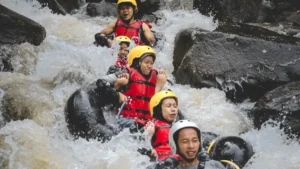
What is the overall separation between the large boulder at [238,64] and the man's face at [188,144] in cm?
383

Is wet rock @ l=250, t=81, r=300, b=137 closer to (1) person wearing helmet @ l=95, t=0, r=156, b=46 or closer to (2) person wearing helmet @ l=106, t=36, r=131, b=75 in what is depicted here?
(2) person wearing helmet @ l=106, t=36, r=131, b=75

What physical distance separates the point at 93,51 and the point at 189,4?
6.17 meters

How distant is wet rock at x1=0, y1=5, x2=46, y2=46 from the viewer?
853 cm

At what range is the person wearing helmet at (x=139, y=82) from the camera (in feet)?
21.0

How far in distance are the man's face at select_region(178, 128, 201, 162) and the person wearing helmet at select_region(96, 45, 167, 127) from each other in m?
1.98

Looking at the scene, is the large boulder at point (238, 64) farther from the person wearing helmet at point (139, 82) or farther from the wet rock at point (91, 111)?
the wet rock at point (91, 111)

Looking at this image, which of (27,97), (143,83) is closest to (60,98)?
(27,97)

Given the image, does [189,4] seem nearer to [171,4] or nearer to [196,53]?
[171,4]

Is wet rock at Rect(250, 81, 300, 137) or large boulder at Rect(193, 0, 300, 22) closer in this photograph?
wet rock at Rect(250, 81, 300, 137)

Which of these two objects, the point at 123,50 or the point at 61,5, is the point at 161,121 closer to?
the point at 123,50

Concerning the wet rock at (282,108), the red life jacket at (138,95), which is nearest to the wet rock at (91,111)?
the red life jacket at (138,95)

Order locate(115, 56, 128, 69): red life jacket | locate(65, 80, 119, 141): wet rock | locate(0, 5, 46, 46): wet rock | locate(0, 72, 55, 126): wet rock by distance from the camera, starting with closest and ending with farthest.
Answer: locate(65, 80, 119, 141): wet rock, locate(0, 72, 55, 126): wet rock, locate(115, 56, 128, 69): red life jacket, locate(0, 5, 46, 46): wet rock

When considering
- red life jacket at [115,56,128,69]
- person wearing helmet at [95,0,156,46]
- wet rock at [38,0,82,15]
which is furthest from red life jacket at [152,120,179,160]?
wet rock at [38,0,82,15]

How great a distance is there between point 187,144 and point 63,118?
276 centimetres
